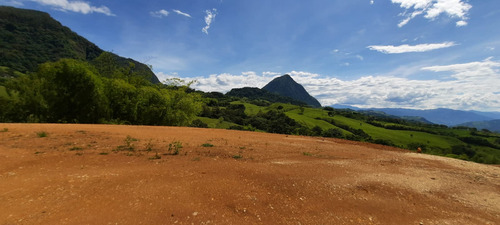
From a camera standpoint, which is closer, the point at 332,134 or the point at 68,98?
the point at 68,98

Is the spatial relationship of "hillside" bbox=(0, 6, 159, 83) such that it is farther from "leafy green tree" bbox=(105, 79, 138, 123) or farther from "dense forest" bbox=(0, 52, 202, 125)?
"leafy green tree" bbox=(105, 79, 138, 123)

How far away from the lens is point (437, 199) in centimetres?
718

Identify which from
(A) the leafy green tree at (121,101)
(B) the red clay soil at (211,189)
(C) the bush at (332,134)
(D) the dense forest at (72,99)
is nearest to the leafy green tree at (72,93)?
(D) the dense forest at (72,99)

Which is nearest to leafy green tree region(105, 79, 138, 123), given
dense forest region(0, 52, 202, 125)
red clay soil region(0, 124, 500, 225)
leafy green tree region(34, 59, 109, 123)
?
dense forest region(0, 52, 202, 125)

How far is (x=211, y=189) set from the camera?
623 centimetres

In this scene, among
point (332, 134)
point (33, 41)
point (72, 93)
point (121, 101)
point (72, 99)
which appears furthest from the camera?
point (33, 41)

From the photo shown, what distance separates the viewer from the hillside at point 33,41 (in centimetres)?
11419

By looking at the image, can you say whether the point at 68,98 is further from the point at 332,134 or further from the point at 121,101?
the point at 332,134

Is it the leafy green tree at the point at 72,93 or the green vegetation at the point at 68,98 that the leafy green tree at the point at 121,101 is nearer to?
the green vegetation at the point at 68,98

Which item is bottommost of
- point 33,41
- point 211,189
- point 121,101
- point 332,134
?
point 332,134

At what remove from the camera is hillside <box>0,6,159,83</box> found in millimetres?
114188

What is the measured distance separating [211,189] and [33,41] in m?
206

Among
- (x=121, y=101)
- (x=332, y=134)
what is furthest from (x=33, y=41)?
(x=332, y=134)

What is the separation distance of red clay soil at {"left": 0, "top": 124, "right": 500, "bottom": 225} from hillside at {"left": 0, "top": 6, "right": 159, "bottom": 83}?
408 feet
